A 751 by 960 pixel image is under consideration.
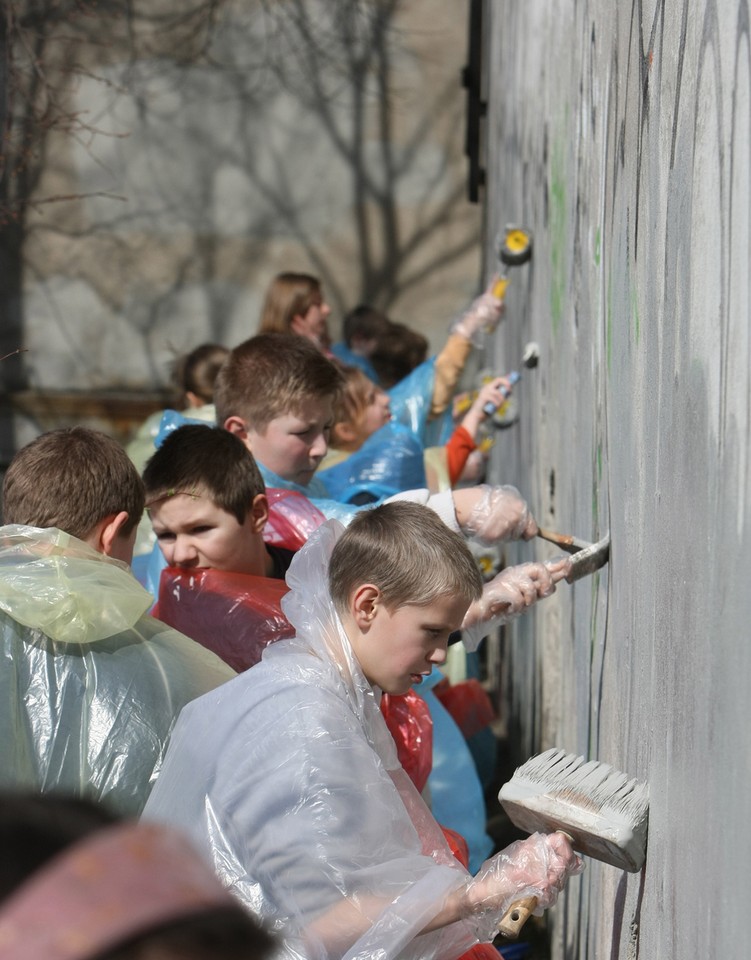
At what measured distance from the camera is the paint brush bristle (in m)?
1.89

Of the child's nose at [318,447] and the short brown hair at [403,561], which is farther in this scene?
the child's nose at [318,447]

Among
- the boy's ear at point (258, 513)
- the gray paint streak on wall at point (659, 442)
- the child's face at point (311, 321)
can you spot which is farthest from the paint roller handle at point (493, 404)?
the boy's ear at point (258, 513)

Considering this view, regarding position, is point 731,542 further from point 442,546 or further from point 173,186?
point 173,186

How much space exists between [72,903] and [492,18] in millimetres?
7403

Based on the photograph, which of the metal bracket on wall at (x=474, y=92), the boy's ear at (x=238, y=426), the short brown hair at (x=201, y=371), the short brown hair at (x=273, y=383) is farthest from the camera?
the metal bracket on wall at (x=474, y=92)

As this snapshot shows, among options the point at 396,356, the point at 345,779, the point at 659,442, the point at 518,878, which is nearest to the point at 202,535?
the point at 345,779

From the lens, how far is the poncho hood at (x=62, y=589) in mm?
2193

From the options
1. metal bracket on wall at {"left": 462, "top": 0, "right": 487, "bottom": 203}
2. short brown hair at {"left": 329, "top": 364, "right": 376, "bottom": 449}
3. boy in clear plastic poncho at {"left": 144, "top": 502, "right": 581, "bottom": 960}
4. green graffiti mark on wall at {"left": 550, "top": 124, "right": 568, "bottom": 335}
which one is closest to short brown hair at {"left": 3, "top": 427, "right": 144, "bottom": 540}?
boy in clear plastic poncho at {"left": 144, "top": 502, "right": 581, "bottom": 960}

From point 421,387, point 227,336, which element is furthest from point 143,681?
point 227,336

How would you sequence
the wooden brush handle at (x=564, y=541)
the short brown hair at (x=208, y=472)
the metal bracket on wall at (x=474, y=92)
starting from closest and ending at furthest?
the wooden brush handle at (x=564, y=541) → the short brown hair at (x=208, y=472) → the metal bracket on wall at (x=474, y=92)

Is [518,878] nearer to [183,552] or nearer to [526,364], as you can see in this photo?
[183,552]

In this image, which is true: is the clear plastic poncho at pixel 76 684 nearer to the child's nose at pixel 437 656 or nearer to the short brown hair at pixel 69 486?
the short brown hair at pixel 69 486

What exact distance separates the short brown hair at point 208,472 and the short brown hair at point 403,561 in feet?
2.37

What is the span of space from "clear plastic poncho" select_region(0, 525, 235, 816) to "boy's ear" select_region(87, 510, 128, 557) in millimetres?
150
